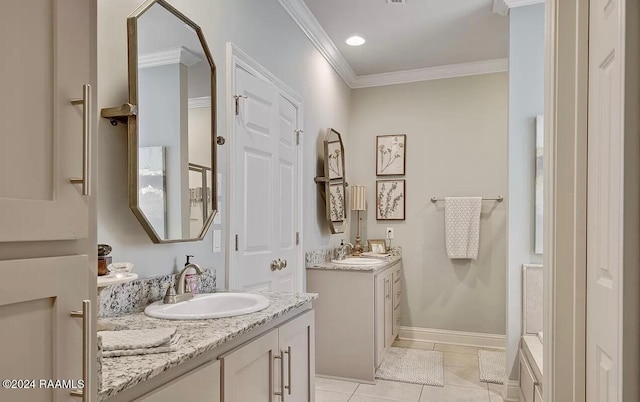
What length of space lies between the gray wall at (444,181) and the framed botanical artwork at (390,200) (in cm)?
6

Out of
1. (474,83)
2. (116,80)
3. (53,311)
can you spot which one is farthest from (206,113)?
(474,83)

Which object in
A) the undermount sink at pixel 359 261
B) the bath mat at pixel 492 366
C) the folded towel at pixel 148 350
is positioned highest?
the folded towel at pixel 148 350

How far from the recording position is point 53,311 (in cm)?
71

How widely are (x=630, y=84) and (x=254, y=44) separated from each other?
2.00m

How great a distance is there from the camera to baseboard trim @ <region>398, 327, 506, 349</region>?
4.04 m

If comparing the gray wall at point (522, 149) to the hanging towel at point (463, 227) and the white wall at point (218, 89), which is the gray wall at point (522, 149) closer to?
the hanging towel at point (463, 227)

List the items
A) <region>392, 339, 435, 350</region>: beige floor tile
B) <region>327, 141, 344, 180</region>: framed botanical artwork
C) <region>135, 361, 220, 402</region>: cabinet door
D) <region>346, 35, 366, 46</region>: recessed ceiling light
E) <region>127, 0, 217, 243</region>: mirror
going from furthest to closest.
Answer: <region>392, 339, 435, 350</region>: beige floor tile < <region>327, 141, 344, 180</region>: framed botanical artwork < <region>346, 35, 366, 46</region>: recessed ceiling light < <region>127, 0, 217, 243</region>: mirror < <region>135, 361, 220, 402</region>: cabinet door

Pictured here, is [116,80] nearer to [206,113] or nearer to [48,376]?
[206,113]

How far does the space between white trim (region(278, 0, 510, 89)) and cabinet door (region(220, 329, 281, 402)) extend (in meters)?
2.34

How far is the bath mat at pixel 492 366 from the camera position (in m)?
3.22

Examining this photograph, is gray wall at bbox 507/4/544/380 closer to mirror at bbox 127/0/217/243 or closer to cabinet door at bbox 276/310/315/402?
cabinet door at bbox 276/310/315/402

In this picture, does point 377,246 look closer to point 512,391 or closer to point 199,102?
point 512,391

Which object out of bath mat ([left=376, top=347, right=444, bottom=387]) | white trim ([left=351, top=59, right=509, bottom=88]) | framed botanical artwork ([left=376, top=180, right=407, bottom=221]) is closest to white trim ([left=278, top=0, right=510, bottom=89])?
white trim ([left=351, top=59, right=509, bottom=88])

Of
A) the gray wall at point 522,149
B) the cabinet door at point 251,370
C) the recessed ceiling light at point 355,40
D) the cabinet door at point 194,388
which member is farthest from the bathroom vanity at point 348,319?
the cabinet door at point 194,388
